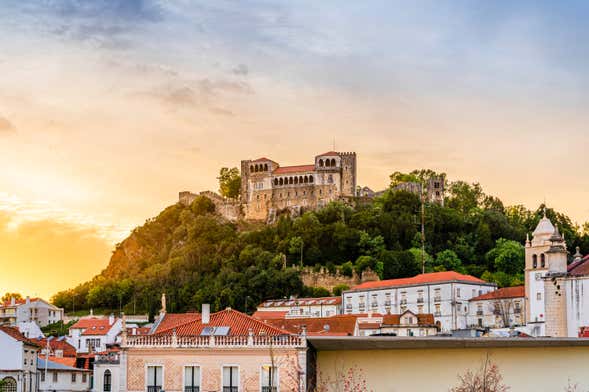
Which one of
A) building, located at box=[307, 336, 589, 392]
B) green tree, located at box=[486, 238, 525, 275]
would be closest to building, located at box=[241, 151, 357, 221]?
green tree, located at box=[486, 238, 525, 275]

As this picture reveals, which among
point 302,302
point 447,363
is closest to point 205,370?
point 447,363

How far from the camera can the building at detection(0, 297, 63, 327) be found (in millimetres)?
107938

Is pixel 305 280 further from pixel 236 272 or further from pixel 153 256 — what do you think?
pixel 153 256

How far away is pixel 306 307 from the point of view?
90250 millimetres

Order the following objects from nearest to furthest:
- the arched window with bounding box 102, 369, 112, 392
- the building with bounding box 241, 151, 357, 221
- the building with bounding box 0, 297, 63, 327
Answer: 1. the arched window with bounding box 102, 369, 112, 392
2. the building with bounding box 0, 297, 63, 327
3. the building with bounding box 241, 151, 357, 221

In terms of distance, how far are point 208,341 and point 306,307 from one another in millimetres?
61410

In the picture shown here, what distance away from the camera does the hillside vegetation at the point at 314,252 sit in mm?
101062

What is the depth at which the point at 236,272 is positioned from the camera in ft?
346

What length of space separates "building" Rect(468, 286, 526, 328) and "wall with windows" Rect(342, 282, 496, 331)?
0.98 m

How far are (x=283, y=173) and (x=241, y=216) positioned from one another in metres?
8.36

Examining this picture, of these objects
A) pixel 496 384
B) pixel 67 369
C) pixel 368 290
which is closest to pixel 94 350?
pixel 67 369

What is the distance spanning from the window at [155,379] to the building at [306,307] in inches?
2256

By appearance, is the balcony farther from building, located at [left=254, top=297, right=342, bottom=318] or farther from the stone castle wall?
the stone castle wall

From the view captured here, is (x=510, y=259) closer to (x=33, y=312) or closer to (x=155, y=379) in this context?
(x=33, y=312)
